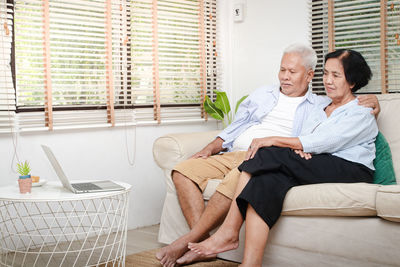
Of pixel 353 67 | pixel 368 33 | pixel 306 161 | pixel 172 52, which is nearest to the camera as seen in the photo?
pixel 306 161

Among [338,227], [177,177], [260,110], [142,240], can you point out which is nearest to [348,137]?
[338,227]

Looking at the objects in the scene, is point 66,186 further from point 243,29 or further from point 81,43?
point 243,29

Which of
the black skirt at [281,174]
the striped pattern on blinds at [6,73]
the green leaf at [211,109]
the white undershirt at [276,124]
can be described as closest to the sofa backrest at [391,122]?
the black skirt at [281,174]

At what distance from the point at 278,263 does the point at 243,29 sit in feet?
7.68

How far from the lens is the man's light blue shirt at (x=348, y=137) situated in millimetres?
2727

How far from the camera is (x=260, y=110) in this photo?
3.34 m

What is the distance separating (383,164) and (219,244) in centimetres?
96

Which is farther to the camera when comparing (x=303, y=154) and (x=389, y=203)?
(x=303, y=154)

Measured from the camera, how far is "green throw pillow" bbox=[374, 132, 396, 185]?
2.79 meters

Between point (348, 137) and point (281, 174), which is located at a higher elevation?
point (348, 137)

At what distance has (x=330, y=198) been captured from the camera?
2455 mm

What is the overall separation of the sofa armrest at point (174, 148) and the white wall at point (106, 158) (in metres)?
0.60

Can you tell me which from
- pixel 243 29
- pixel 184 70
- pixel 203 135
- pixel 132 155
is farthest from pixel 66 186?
pixel 243 29

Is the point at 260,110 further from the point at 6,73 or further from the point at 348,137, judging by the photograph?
the point at 6,73
